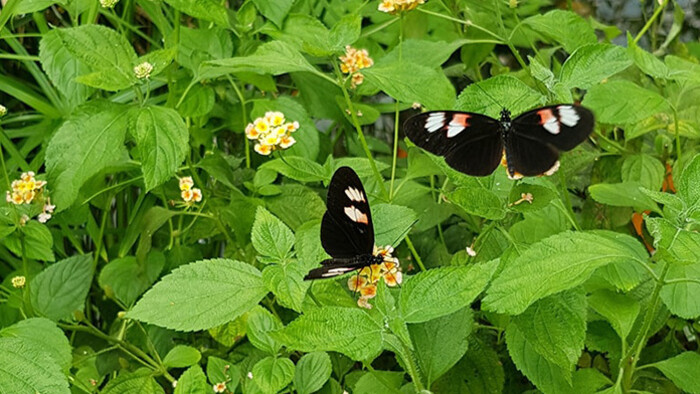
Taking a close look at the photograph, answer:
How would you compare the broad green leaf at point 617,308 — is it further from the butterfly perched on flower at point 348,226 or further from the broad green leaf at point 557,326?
the butterfly perched on flower at point 348,226

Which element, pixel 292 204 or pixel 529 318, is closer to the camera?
pixel 529 318

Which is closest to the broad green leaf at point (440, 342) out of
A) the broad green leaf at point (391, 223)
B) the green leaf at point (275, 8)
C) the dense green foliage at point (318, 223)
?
the dense green foliage at point (318, 223)

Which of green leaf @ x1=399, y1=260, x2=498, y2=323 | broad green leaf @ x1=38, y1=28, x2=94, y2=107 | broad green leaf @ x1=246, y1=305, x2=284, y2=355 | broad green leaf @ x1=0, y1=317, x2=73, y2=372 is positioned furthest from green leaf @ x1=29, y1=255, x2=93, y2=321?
green leaf @ x1=399, y1=260, x2=498, y2=323

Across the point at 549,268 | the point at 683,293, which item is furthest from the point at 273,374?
the point at 683,293

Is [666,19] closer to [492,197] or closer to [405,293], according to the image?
[492,197]

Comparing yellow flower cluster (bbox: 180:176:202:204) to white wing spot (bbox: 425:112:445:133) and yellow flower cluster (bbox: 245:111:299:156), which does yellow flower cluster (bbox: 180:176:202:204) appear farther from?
white wing spot (bbox: 425:112:445:133)

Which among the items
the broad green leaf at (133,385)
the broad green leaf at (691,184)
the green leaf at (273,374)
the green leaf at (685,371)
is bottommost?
the broad green leaf at (133,385)

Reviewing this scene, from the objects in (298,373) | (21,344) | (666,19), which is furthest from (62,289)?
(666,19)
